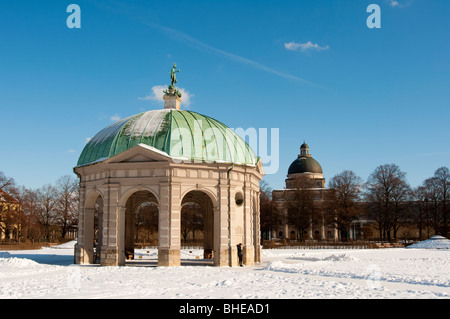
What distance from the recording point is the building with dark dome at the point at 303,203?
79.5 m

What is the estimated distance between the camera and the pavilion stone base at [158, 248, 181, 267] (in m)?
27.5

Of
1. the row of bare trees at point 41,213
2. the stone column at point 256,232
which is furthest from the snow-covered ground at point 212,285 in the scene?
the row of bare trees at point 41,213

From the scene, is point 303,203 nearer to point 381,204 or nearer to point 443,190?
point 381,204

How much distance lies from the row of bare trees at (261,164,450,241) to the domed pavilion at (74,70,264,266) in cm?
4660

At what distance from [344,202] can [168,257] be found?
2075 inches

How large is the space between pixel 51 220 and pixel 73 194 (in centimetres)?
811

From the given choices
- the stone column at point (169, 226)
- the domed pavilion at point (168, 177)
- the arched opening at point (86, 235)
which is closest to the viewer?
the stone column at point (169, 226)

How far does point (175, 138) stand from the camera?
96.0 ft

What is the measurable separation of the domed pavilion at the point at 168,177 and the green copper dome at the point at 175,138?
0.21 ft

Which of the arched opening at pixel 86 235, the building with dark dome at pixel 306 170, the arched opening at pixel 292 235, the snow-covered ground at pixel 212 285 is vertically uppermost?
the building with dark dome at pixel 306 170

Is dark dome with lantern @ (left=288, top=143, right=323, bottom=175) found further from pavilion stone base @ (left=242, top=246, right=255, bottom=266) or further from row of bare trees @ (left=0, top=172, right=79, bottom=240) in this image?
pavilion stone base @ (left=242, top=246, right=255, bottom=266)

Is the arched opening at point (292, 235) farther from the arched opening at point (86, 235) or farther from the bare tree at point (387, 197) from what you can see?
the arched opening at point (86, 235)

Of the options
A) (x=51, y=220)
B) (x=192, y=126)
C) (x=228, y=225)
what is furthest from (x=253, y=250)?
(x=51, y=220)

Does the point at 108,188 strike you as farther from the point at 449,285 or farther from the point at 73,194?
the point at 73,194
